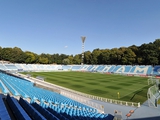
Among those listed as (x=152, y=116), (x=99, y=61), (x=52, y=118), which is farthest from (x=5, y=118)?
(x=99, y=61)

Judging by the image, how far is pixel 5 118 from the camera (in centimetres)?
445

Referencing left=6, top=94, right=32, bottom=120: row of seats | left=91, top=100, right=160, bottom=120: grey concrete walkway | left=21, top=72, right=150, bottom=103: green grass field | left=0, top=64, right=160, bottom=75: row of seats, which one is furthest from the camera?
left=0, top=64, right=160, bottom=75: row of seats

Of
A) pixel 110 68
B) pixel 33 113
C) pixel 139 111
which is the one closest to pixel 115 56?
pixel 110 68

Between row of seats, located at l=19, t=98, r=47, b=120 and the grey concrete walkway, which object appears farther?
the grey concrete walkway

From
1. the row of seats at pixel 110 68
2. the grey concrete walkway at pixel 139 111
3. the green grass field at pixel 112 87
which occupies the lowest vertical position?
the grey concrete walkway at pixel 139 111

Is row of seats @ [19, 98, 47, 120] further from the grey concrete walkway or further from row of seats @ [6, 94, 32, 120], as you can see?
the grey concrete walkway

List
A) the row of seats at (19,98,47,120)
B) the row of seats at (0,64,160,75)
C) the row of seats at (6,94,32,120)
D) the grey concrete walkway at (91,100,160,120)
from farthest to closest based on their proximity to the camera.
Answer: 1. the row of seats at (0,64,160,75)
2. the grey concrete walkway at (91,100,160,120)
3. the row of seats at (19,98,47,120)
4. the row of seats at (6,94,32,120)

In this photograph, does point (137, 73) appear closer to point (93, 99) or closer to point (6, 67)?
point (93, 99)

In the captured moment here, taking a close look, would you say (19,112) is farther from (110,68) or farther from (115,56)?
(115,56)

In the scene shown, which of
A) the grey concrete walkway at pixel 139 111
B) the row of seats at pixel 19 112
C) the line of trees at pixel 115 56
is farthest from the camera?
the line of trees at pixel 115 56

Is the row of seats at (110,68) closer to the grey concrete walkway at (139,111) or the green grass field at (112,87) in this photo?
the green grass field at (112,87)

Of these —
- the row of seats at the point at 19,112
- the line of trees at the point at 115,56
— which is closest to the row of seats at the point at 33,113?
the row of seats at the point at 19,112

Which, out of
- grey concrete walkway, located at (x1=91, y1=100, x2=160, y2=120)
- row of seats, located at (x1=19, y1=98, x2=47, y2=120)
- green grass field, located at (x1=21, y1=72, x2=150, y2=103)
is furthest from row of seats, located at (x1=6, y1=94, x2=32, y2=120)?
green grass field, located at (x1=21, y1=72, x2=150, y2=103)

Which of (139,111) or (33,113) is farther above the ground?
(33,113)
